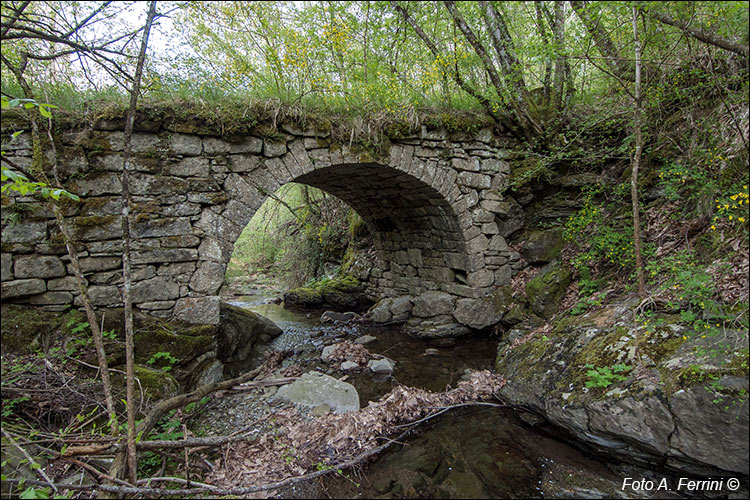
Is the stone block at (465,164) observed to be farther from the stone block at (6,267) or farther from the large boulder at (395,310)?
the stone block at (6,267)

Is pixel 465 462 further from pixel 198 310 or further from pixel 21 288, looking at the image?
pixel 21 288

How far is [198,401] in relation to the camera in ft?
10.1

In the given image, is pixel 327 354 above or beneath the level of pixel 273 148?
beneath

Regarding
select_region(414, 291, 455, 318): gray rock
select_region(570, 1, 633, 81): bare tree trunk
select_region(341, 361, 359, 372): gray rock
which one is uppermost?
select_region(570, 1, 633, 81): bare tree trunk

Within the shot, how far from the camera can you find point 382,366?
4289mm

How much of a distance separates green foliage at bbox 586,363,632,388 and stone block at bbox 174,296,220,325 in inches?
129

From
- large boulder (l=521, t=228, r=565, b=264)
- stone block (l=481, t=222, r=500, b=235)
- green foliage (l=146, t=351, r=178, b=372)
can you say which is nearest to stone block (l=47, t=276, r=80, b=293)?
green foliage (l=146, t=351, r=178, b=372)

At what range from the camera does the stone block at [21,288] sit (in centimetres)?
276

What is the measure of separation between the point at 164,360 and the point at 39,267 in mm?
1228

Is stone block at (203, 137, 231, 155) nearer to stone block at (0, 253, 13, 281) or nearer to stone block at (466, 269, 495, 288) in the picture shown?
stone block at (0, 253, 13, 281)

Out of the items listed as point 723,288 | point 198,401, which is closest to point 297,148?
point 198,401

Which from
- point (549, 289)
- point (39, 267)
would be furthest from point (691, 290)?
point (39, 267)

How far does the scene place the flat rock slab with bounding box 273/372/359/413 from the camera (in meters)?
3.20

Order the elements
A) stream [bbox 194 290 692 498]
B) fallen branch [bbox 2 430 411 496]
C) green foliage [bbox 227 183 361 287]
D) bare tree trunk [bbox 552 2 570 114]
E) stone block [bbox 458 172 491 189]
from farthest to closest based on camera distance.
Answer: green foliage [bbox 227 183 361 287] → stone block [bbox 458 172 491 189] → bare tree trunk [bbox 552 2 570 114] → stream [bbox 194 290 692 498] → fallen branch [bbox 2 430 411 496]
